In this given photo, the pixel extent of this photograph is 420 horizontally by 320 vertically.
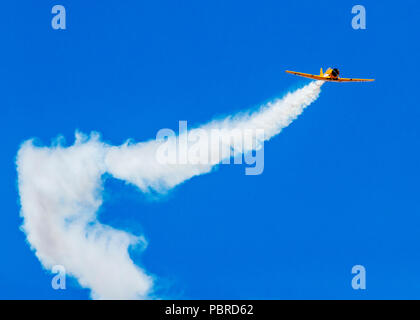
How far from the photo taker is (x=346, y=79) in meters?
124
